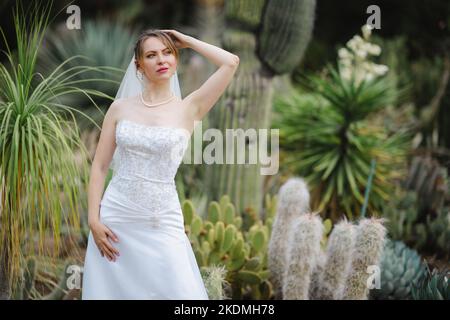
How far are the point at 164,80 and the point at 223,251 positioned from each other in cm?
197

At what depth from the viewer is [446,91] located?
25.2 feet

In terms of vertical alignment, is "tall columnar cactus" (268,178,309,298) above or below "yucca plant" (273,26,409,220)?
below

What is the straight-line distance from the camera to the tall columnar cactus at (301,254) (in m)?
4.41

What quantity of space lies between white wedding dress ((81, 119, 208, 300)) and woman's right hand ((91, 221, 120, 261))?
2 cm

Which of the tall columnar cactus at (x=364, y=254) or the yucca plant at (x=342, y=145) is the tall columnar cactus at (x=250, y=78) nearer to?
the yucca plant at (x=342, y=145)

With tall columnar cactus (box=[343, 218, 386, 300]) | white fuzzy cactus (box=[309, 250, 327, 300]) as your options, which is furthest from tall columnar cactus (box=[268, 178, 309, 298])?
tall columnar cactus (box=[343, 218, 386, 300])

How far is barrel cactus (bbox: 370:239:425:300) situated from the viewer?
15.9 feet

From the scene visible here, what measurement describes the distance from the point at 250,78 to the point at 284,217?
1.57 m

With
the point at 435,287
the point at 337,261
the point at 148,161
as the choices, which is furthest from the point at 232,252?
the point at 148,161

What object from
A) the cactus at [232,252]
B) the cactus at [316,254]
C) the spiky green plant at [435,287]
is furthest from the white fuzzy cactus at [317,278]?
the spiky green plant at [435,287]

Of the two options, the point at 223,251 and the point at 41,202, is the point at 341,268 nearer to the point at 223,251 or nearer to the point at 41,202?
the point at 223,251

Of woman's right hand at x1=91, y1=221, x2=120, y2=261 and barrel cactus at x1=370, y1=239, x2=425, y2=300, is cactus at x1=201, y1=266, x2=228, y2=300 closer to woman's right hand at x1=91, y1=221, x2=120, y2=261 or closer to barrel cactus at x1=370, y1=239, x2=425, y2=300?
woman's right hand at x1=91, y1=221, x2=120, y2=261

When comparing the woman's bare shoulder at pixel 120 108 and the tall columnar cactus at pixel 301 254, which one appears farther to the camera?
the tall columnar cactus at pixel 301 254

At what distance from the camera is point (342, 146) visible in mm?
6473
